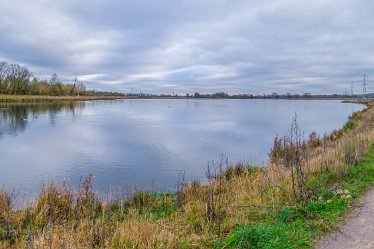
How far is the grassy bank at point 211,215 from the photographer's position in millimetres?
5520

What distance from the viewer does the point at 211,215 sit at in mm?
6629

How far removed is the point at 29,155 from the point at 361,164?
1692 centimetres

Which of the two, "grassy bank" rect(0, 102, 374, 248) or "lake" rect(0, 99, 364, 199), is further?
"lake" rect(0, 99, 364, 199)

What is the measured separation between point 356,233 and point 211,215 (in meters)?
2.55

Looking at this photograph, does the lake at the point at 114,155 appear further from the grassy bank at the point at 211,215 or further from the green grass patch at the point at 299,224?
the green grass patch at the point at 299,224

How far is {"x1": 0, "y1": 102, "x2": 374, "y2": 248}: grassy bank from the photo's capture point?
18.1ft

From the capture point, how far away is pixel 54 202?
29.7 ft

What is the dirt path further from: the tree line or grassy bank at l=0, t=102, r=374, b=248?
the tree line

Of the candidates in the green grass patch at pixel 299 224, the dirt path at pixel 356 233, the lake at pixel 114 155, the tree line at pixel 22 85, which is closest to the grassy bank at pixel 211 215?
the green grass patch at pixel 299 224

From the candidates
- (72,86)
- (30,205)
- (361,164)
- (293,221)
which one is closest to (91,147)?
(30,205)

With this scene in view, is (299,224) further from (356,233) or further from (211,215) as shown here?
(211,215)

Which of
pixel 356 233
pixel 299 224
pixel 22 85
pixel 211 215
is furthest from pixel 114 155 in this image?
pixel 22 85

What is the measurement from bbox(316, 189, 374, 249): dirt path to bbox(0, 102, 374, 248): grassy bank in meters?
0.20

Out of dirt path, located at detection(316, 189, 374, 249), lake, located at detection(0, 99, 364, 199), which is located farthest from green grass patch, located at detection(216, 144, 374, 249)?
lake, located at detection(0, 99, 364, 199)
